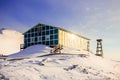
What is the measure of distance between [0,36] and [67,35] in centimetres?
3573

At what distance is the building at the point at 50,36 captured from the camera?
4024 centimetres

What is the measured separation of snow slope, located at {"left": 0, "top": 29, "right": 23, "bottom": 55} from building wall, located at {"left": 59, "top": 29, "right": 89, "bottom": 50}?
2944cm

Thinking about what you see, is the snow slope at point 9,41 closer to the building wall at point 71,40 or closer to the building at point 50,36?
the building at point 50,36

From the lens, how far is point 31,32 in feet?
146

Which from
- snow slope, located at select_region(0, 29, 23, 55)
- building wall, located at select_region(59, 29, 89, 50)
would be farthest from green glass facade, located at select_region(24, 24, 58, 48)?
snow slope, located at select_region(0, 29, 23, 55)

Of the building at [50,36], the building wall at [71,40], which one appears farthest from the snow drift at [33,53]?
the building wall at [71,40]

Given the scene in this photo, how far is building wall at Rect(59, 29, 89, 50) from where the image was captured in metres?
40.9

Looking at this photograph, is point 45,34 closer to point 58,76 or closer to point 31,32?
point 31,32

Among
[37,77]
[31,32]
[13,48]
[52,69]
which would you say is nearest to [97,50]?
[31,32]

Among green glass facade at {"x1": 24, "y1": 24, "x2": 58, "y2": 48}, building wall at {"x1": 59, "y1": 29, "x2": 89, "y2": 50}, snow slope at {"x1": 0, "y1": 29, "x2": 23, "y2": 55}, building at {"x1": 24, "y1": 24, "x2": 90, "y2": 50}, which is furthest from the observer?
snow slope at {"x1": 0, "y1": 29, "x2": 23, "y2": 55}

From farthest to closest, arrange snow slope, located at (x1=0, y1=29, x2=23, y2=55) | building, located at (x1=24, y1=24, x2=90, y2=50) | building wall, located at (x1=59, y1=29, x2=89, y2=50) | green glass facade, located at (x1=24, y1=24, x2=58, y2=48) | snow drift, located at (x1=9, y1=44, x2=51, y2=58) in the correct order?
snow slope, located at (x1=0, y1=29, x2=23, y2=55), building wall, located at (x1=59, y1=29, x2=89, y2=50), green glass facade, located at (x1=24, y1=24, x2=58, y2=48), building, located at (x1=24, y1=24, x2=90, y2=50), snow drift, located at (x1=9, y1=44, x2=51, y2=58)

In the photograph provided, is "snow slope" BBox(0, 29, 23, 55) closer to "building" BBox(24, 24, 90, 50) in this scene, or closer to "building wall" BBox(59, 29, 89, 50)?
"building" BBox(24, 24, 90, 50)

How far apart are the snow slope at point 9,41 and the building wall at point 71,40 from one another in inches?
1159

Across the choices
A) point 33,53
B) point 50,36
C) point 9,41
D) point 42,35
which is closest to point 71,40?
point 50,36
